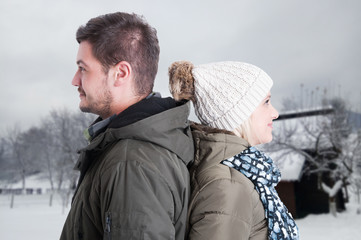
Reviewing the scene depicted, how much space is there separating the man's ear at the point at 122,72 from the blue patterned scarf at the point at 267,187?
29.7 inches

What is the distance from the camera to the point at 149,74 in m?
1.88

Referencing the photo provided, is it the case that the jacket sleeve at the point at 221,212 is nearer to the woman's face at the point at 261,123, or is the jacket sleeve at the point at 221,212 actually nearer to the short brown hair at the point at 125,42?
the woman's face at the point at 261,123

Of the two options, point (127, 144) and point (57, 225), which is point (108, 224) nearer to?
point (127, 144)

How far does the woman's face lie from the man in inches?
21.3

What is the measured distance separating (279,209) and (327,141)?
2374cm

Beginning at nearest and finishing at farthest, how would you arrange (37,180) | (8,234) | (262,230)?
(262,230) → (8,234) → (37,180)

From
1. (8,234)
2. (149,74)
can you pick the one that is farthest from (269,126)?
(8,234)

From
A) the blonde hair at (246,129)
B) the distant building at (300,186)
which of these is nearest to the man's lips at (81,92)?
the blonde hair at (246,129)

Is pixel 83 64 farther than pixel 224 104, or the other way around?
pixel 224 104

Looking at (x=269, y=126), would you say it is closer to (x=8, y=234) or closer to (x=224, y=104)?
(x=224, y=104)

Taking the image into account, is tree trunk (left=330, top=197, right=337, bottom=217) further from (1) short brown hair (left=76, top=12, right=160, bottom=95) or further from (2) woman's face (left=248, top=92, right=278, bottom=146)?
(1) short brown hair (left=76, top=12, right=160, bottom=95)

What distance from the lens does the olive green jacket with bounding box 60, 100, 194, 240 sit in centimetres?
141

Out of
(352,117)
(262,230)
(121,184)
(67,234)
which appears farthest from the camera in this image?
(352,117)

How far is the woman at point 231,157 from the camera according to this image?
1729mm
